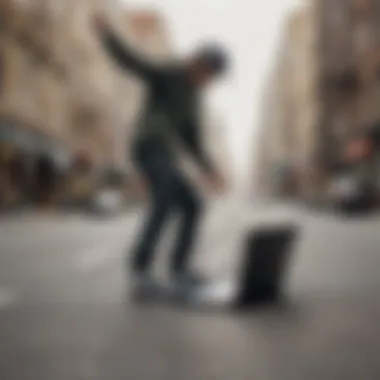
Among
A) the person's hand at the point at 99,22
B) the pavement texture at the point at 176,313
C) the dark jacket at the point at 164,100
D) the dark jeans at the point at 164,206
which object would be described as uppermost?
the person's hand at the point at 99,22

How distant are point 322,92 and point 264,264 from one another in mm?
277

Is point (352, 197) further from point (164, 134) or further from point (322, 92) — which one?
point (164, 134)

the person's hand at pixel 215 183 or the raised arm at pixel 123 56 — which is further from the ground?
the raised arm at pixel 123 56

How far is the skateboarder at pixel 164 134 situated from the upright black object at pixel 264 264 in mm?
77

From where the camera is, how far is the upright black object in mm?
979

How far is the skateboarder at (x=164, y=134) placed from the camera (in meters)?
0.98

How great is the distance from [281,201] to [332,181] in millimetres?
83

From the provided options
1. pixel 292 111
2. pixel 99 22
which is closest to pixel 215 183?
pixel 292 111

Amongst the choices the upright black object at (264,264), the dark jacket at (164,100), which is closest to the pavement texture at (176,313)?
the upright black object at (264,264)

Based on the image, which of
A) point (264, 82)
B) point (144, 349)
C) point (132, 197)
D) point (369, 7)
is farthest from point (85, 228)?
point (369, 7)

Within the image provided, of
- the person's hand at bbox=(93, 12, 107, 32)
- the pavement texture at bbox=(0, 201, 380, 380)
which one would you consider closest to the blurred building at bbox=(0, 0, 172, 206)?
the person's hand at bbox=(93, 12, 107, 32)

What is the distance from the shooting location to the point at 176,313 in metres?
1.09

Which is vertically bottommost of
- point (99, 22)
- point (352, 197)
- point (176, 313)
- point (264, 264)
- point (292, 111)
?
point (176, 313)

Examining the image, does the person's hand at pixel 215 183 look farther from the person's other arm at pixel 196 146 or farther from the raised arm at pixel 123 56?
the raised arm at pixel 123 56
